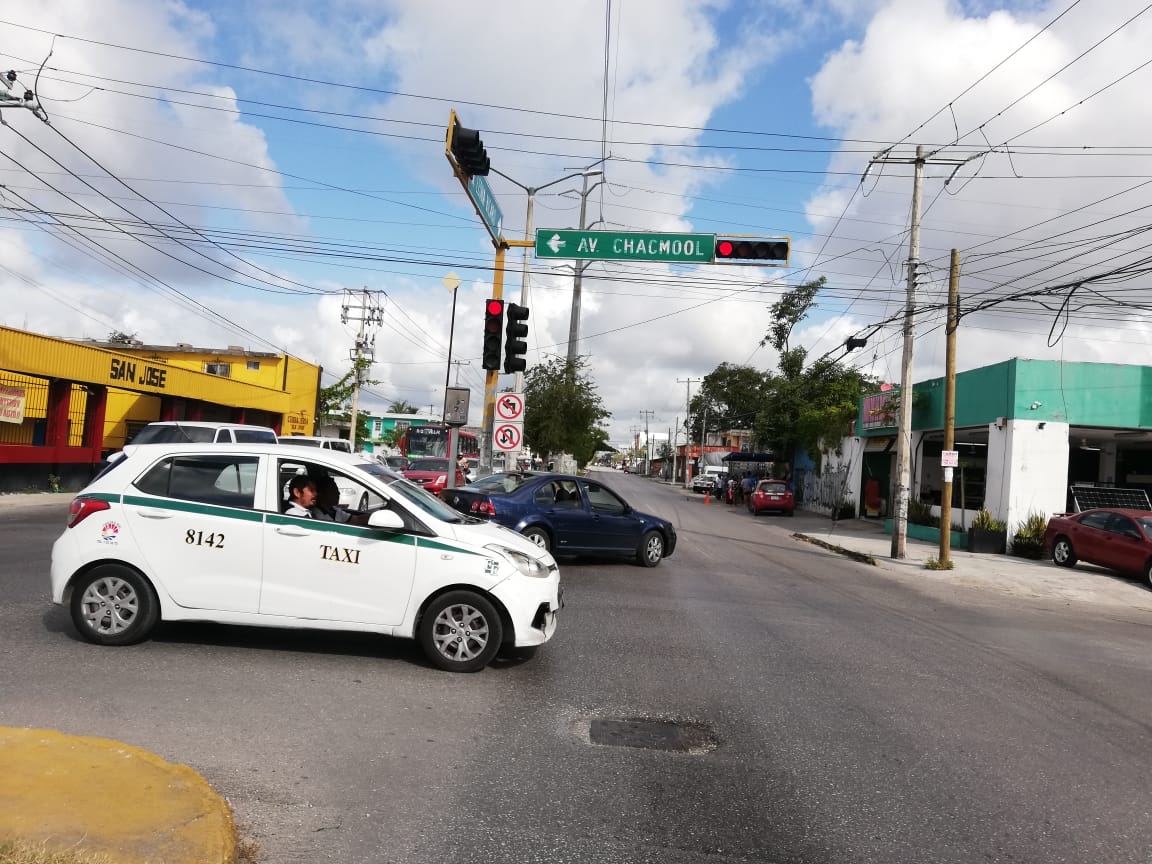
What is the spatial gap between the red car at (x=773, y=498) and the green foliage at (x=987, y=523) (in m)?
13.9

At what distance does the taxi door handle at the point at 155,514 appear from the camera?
7.15 m

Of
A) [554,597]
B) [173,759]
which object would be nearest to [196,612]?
[173,759]

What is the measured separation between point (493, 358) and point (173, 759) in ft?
37.2

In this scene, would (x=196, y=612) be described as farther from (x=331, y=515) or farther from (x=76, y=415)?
(x=76, y=415)

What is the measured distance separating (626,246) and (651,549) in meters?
5.21

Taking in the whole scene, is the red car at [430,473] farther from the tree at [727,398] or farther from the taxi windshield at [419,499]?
the tree at [727,398]

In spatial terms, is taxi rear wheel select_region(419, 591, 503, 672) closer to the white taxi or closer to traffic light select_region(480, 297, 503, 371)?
the white taxi

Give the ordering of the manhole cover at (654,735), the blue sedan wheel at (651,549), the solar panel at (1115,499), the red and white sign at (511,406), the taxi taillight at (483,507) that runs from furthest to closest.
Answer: the solar panel at (1115,499) < the red and white sign at (511,406) < the blue sedan wheel at (651,549) < the taxi taillight at (483,507) < the manhole cover at (654,735)

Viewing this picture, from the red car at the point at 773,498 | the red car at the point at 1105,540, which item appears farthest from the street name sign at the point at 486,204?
the red car at the point at 773,498

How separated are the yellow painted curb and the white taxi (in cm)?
222

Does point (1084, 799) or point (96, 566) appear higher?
point (96, 566)

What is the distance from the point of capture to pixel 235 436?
58.1 feet

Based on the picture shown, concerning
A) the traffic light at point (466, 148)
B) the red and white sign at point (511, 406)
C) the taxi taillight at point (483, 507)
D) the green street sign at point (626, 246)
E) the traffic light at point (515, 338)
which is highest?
the traffic light at point (466, 148)

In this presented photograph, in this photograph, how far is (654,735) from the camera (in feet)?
19.2
